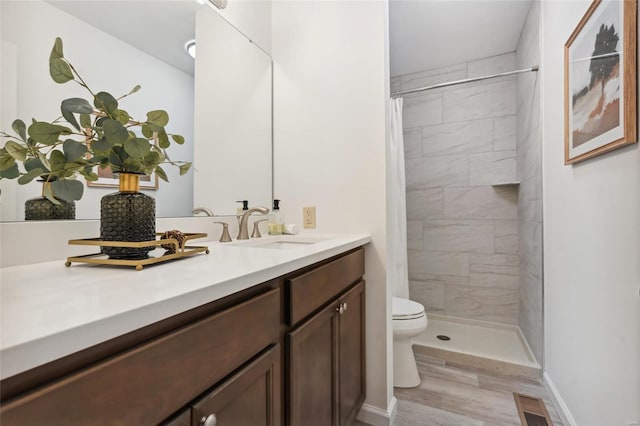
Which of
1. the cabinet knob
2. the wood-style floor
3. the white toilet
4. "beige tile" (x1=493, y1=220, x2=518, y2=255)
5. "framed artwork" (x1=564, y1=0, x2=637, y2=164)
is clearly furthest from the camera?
"beige tile" (x1=493, y1=220, x2=518, y2=255)

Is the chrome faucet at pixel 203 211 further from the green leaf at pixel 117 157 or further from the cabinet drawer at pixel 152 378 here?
the cabinet drawer at pixel 152 378

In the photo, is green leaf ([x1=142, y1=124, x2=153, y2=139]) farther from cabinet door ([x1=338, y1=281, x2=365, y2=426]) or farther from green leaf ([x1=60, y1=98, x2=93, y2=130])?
cabinet door ([x1=338, y1=281, x2=365, y2=426])

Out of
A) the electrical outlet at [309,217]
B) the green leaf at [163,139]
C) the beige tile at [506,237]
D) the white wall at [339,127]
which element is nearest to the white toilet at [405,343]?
the white wall at [339,127]

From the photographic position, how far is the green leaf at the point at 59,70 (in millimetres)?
724

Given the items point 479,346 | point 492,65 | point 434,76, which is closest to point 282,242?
point 479,346

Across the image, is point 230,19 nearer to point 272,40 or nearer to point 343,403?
point 272,40

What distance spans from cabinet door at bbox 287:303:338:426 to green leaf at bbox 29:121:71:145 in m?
0.79

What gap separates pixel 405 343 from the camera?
1.92m

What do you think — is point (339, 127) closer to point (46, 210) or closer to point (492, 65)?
point (46, 210)

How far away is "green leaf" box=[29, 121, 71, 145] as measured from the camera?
2.36ft

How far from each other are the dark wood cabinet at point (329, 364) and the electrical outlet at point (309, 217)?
43 centimetres

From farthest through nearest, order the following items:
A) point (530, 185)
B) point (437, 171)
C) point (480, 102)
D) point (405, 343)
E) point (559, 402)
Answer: point (437, 171) < point (480, 102) < point (530, 185) < point (405, 343) < point (559, 402)

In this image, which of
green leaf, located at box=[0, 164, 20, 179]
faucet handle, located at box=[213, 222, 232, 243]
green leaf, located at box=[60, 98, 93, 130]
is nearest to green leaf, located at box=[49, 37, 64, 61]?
green leaf, located at box=[60, 98, 93, 130]

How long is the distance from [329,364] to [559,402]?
1375 millimetres
